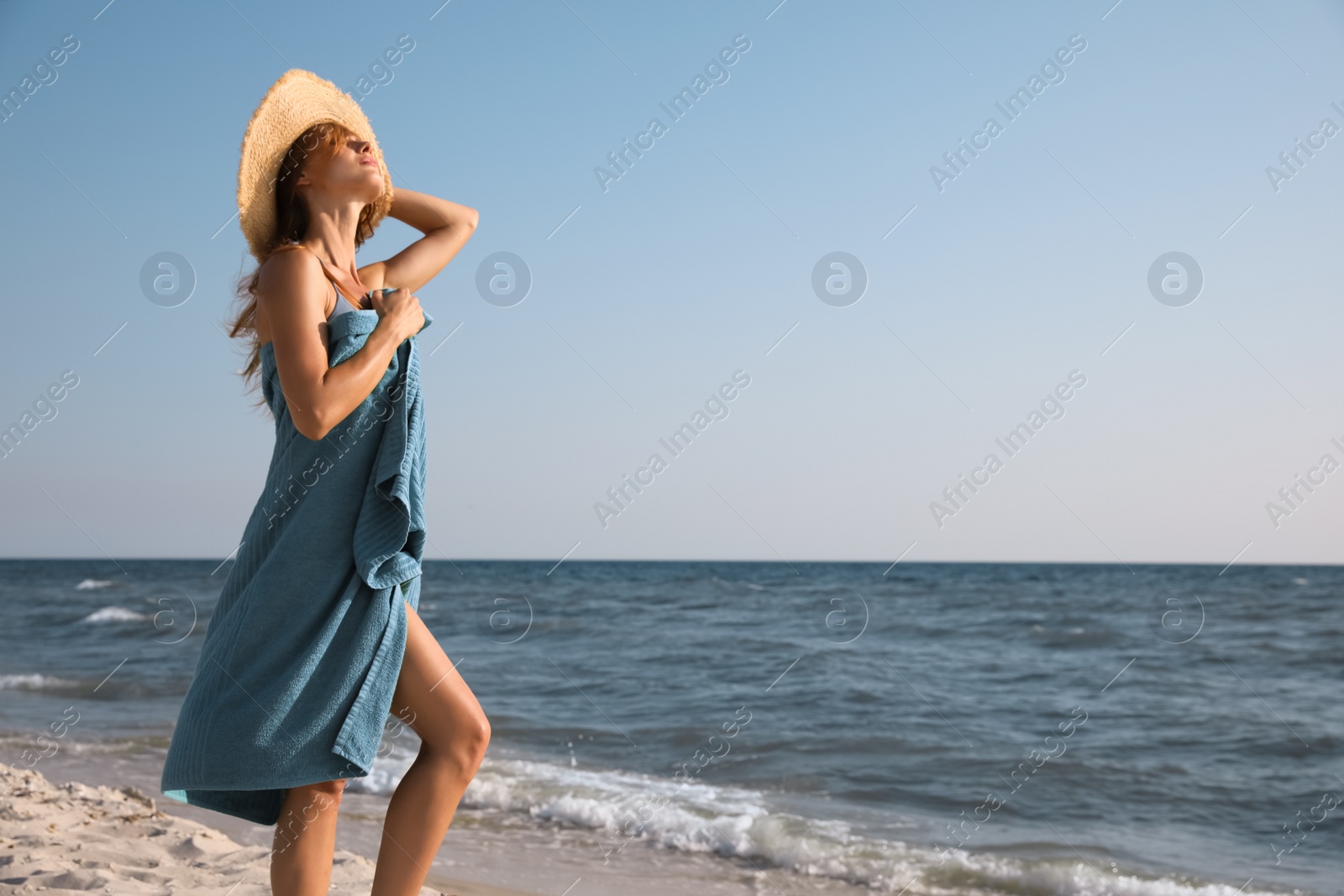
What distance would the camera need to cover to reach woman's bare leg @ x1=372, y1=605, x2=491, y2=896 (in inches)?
73.3

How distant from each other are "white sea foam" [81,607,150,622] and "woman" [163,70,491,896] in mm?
19168

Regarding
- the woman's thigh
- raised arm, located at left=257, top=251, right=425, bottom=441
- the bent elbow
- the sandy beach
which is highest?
raised arm, located at left=257, top=251, right=425, bottom=441

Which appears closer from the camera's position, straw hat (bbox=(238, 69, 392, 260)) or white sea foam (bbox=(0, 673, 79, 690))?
straw hat (bbox=(238, 69, 392, 260))

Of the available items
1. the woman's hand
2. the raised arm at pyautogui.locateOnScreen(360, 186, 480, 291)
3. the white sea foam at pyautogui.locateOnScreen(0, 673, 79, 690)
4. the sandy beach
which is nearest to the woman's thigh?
the woman's hand

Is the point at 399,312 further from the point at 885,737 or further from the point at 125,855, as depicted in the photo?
the point at 885,737

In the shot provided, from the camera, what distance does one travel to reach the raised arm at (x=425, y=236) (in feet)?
7.60

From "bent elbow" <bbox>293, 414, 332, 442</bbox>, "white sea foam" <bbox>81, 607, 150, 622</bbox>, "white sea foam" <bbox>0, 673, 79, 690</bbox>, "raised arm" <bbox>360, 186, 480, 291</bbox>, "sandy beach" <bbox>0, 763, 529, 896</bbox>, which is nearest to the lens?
"bent elbow" <bbox>293, 414, 332, 442</bbox>

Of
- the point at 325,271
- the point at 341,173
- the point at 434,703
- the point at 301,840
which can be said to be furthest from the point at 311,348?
the point at 301,840

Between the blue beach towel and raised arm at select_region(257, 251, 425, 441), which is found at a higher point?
raised arm at select_region(257, 251, 425, 441)

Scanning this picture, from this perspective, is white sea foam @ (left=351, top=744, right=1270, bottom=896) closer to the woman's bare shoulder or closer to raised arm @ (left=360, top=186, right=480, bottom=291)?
raised arm @ (left=360, top=186, right=480, bottom=291)

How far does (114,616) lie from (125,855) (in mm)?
18329

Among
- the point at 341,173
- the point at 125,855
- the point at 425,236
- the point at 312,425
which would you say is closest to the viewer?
the point at 312,425

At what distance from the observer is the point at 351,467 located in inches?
74.6

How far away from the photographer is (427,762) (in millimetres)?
1873
